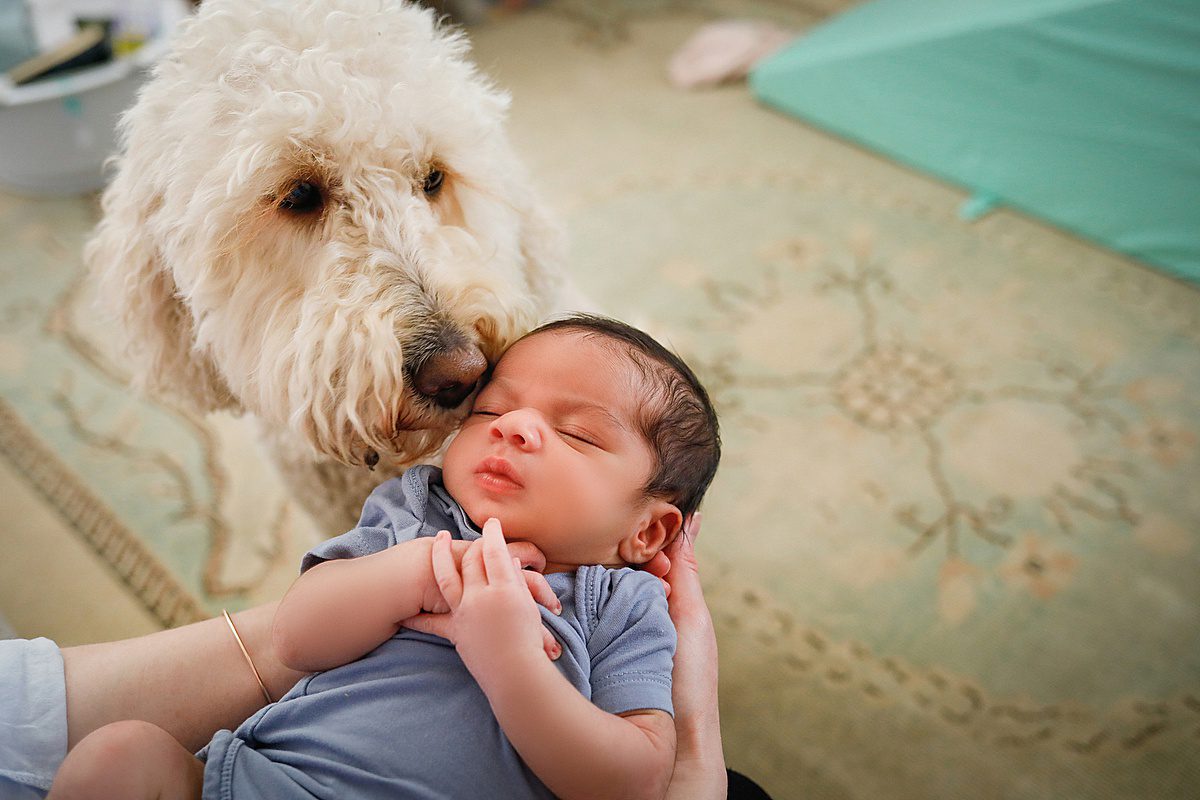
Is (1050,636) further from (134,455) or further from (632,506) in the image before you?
(134,455)

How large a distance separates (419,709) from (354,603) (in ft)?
0.42

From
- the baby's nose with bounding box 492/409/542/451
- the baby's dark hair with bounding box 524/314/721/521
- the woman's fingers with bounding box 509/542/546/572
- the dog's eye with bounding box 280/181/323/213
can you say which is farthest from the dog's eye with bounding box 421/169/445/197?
the woman's fingers with bounding box 509/542/546/572

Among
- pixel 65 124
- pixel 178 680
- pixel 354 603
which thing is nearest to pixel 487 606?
pixel 354 603

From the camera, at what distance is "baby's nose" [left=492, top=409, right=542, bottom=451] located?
2.86ft


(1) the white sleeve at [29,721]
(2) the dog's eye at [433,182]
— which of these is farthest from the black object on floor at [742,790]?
(2) the dog's eye at [433,182]

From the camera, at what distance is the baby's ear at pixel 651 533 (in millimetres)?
944

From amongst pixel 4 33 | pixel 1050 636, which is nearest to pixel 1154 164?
pixel 1050 636

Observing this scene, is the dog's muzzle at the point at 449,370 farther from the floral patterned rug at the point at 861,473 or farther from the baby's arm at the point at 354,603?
the floral patterned rug at the point at 861,473

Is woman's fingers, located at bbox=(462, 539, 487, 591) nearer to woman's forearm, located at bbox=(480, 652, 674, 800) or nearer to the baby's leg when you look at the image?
woman's forearm, located at bbox=(480, 652, 674, 800)

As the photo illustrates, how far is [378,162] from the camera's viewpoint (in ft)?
3.36

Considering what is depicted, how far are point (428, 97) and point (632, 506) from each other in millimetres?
592

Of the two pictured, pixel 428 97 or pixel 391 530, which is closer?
pixel 391 530

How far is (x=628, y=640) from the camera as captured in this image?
2.78 ft

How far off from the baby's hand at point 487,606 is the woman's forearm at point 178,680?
29 centimetres
